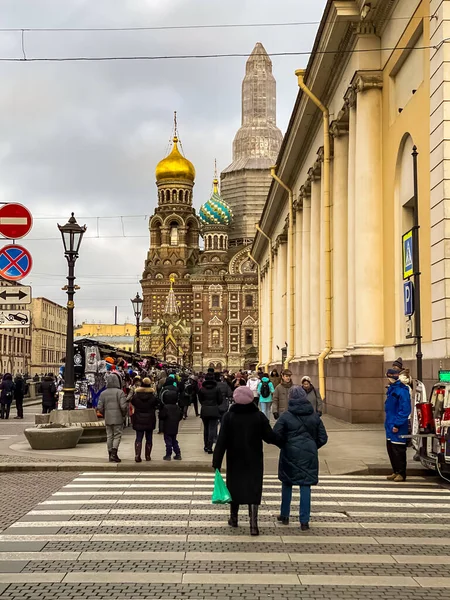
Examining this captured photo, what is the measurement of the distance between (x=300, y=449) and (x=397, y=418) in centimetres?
392

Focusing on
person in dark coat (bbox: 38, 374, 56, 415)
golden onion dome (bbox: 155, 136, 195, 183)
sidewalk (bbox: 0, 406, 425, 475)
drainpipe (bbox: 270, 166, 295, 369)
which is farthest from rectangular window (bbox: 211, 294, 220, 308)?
sidewalk (bbox: 0, 406, 425, 475)

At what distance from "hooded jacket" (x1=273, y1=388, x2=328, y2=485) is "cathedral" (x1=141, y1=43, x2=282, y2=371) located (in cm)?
10634

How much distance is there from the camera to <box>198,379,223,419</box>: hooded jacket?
1775cm

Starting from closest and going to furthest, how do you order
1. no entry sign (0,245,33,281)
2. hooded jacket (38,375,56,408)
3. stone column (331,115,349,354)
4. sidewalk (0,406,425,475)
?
no entry sign (0,245,33,281)
sidewalk (0,406,425,475)
stone column (331,115,349,354)
hooded jacket (38,375,56,408)

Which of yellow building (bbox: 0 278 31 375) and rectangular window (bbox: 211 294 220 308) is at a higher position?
rectangular window (bbox: 211 294 220 308)

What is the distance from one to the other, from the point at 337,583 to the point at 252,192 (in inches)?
4758

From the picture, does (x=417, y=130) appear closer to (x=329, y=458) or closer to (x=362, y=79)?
(x=362, y=79)

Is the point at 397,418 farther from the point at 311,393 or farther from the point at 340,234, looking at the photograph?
the point at 340,234

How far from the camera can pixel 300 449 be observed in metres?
9.46

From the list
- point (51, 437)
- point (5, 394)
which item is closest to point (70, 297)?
point (51, 437)

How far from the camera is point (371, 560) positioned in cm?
787

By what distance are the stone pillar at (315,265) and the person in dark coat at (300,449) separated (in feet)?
75.2

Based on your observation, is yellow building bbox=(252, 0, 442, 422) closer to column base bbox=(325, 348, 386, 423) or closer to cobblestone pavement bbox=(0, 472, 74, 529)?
column base bbox=(325, 348, 386, 423)

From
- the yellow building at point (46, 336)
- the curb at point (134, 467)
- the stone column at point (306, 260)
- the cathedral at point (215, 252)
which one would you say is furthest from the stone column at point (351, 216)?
the cathedral at point (215, 252)
